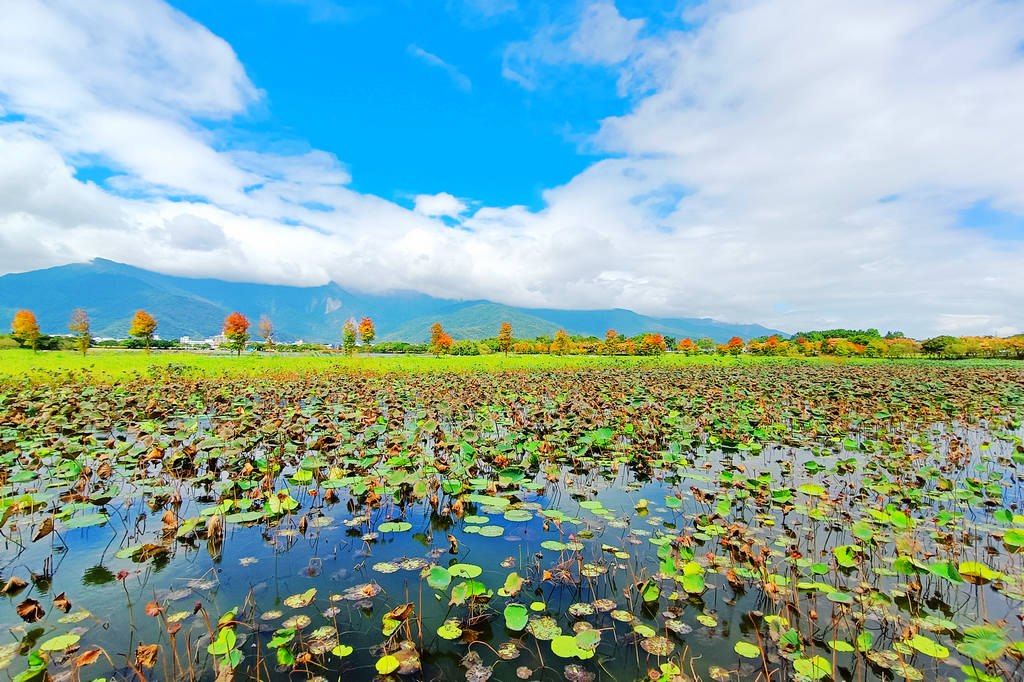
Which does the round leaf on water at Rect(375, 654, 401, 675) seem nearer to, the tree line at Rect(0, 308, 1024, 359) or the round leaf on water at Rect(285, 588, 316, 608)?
the round leaf on water at Rect(285, 588, 316, 608)

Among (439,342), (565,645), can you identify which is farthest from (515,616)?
(439,342)

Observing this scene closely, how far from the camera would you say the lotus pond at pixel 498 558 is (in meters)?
3.60

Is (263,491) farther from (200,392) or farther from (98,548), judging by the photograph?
(200,392)

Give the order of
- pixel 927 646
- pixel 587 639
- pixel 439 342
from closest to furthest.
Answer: pixel 587 639, pixel 927 646, pixel 439 342

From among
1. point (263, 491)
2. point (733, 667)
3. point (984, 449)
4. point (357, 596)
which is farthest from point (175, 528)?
point (984, 449)

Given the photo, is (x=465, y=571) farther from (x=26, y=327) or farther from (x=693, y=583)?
(x=26, y=327)

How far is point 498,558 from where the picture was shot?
546cm

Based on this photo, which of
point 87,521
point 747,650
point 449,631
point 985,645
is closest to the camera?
point 985,645

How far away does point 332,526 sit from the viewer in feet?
20.5

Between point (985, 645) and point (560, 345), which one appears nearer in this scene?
point (985, 645)

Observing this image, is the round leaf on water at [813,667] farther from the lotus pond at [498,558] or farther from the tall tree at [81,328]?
the tall tree at [81,328]

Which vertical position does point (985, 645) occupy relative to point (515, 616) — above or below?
above

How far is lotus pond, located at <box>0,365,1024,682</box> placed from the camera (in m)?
3.60

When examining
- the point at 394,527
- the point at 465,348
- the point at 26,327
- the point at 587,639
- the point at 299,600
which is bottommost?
the point at 299,600
